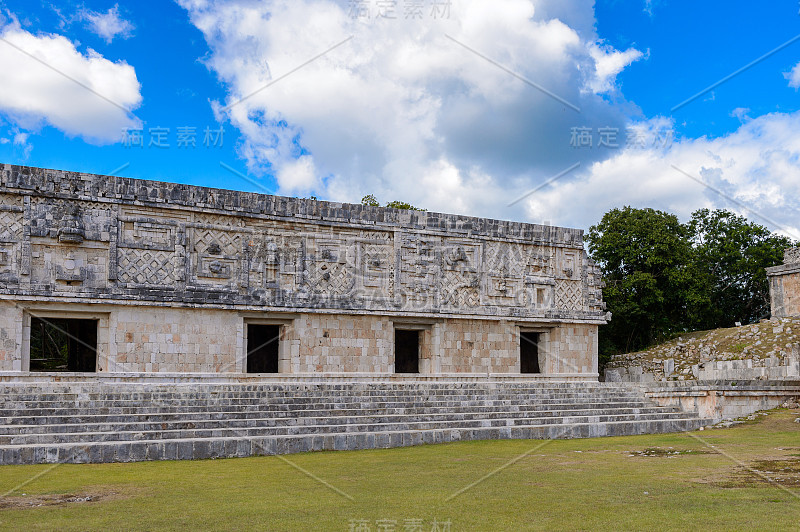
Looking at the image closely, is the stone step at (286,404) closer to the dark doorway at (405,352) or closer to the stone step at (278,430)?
the stone step at (278,430)

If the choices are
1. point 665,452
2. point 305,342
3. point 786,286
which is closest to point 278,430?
point 305,342

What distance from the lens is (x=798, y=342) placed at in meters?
23.4

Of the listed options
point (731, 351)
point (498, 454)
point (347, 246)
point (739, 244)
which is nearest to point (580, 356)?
point (731, 351)

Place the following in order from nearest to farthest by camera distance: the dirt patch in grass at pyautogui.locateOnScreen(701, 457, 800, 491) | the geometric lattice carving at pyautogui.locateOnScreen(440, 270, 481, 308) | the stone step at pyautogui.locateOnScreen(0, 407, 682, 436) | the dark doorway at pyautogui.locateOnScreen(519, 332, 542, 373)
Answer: the dirt patch in grass at pyautogui.locateOnScreen(701, 457, 800, 491)
the stone step at pyautogui.locateOnScreen(0, 407, 682, 436)
the geometric lattice carving at pyautogui.locateOnScreen(440, 270, 481, 308)
the dark doorway at pyautogui.locateOnScreen(519, 332, 542, 373)

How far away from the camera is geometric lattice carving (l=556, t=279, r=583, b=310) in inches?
866

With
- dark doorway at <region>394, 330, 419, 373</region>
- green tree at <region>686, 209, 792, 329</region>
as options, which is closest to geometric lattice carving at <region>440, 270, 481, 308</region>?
dark doorway at <region>394, 330, 419, 373</region>

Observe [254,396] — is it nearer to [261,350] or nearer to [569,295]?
[261,350]

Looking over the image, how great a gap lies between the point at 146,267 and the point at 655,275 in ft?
71.6

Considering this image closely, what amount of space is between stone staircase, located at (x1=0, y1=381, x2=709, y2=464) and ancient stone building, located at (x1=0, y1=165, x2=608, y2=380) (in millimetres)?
1333

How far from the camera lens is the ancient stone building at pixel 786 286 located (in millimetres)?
27953

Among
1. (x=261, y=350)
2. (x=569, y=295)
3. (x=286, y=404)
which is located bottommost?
(x=286, y=404)

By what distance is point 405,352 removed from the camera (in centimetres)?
2562

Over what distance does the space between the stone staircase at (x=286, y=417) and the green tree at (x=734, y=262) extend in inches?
779

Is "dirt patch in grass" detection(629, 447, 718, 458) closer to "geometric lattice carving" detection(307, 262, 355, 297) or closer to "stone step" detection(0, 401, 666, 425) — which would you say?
"stone step" detection(0, 401, 666, 425)
